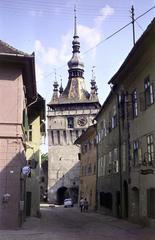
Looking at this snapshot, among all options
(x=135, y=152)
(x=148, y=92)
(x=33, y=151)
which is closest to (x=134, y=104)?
(x=135, y=152)

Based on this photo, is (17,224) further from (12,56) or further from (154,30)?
(154,30)

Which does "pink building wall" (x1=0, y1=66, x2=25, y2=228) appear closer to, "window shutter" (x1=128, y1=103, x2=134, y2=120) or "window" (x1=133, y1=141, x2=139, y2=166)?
"window" (x1=133, y1=141, x2=139, y2=166)

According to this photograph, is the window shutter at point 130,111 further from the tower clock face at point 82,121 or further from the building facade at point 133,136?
the tower clock face at point 82,121

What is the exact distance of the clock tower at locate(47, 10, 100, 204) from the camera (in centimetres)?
8112

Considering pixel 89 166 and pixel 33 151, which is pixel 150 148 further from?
pixel 89 166

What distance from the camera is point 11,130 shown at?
21562 millimetres

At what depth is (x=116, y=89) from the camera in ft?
107

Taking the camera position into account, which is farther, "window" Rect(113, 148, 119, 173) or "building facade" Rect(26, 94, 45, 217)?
"window" Rect(113, 148, 119, 173)

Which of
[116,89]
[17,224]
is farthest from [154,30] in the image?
[116,89]

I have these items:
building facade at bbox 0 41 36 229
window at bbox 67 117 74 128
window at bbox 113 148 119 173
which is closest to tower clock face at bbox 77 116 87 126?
window at bbox 67 117 74 128

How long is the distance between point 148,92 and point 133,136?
421 centimetres

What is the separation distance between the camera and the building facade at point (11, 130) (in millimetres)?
20656

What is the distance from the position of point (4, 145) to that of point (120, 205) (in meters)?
12.9

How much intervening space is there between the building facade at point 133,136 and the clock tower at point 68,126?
4321 cm
